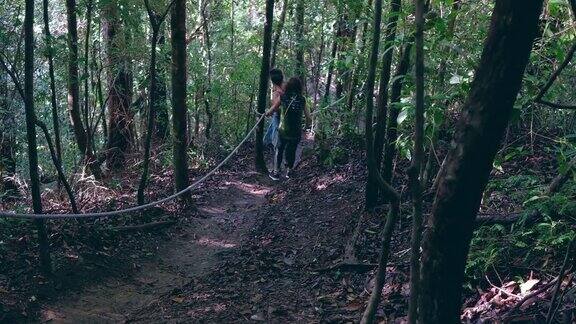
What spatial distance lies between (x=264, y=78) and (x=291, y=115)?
1.50 meters

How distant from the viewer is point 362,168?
29.2 feet

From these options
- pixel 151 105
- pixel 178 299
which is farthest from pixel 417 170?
pixel 151 105

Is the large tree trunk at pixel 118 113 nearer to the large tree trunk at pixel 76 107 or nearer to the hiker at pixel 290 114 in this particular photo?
the large tree trunk at pixel 76 107

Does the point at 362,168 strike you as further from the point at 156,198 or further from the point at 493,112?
the point at 493,112

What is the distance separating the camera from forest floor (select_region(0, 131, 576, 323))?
4.71 metres

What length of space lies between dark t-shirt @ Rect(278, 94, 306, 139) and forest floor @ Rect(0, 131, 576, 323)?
5.02 feet

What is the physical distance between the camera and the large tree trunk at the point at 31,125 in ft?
15.8

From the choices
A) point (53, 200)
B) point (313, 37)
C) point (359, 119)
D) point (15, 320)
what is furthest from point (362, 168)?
point (313, 37)

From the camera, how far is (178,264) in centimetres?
666

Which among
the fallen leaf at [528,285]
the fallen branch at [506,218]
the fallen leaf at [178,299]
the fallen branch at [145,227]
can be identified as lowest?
the fallen leaf at [178,299]

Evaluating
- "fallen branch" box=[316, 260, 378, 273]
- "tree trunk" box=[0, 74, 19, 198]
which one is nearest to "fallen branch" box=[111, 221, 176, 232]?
"tree trunk" box=[0, 74, 19, 198]

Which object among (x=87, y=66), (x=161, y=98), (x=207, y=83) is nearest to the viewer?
(x=87, y=66)

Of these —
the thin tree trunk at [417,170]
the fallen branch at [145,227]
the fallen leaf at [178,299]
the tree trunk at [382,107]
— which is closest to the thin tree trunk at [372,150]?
the thin tree trunk at [417,170]

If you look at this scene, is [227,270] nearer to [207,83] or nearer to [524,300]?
[524,300]
